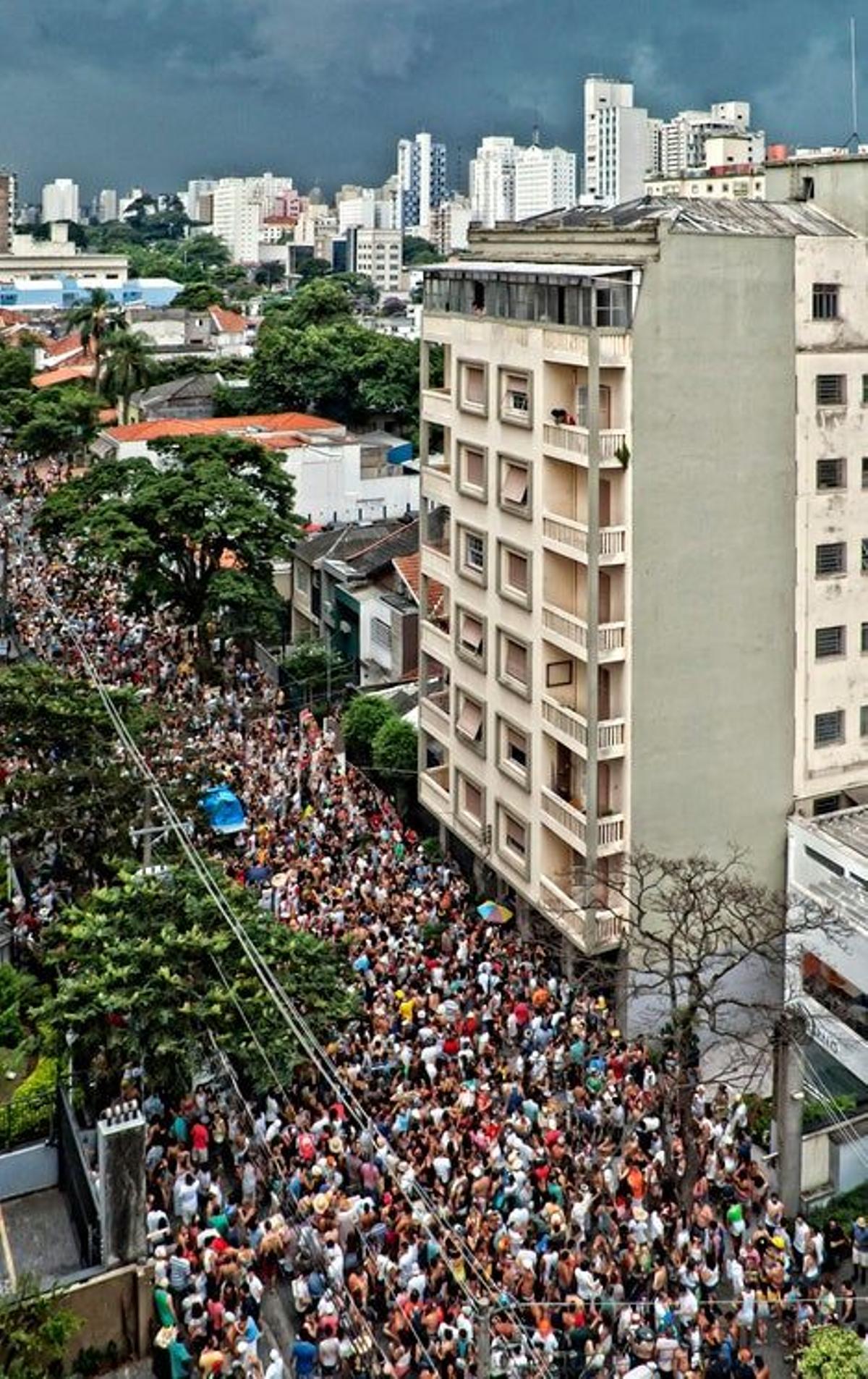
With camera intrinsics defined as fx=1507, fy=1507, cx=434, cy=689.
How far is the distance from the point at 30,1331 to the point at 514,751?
61.9ft

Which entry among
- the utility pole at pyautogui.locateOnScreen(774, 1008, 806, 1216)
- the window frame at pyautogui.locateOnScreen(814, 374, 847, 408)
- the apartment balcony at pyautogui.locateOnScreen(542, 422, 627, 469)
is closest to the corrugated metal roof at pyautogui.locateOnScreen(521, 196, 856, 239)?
the window frame at pyautogui.locateOnScreen(814, 374, 847, 408)

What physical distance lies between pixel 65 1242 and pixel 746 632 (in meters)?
18.0

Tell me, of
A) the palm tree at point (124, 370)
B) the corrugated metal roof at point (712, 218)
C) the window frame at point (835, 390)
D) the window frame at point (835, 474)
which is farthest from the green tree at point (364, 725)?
the palm tree at point (124, 370)

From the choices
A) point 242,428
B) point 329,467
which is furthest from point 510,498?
point 242,428

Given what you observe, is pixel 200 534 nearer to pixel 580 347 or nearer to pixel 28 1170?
pixel 580 347

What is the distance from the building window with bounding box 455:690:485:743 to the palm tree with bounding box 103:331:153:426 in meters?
57.3

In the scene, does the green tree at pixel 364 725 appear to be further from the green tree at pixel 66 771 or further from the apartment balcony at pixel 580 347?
the apartment balcony at pixel 580 347

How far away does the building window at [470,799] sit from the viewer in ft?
121

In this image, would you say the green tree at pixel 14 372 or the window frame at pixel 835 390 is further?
the green tree at pixel 14 372

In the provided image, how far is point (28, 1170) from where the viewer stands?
26.0 metres

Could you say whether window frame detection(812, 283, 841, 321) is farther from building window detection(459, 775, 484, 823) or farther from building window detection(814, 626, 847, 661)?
building window detection(459, 775, 484, 823)

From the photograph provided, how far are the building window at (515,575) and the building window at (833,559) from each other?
6.34 metres

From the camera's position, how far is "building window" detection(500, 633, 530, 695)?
34062mm

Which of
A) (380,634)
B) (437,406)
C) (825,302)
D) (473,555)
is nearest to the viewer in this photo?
(825,302)
